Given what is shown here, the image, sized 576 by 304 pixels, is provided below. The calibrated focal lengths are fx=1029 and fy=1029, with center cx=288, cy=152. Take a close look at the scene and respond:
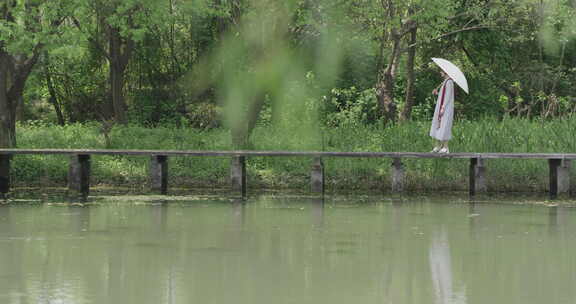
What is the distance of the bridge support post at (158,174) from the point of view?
65.8 ft

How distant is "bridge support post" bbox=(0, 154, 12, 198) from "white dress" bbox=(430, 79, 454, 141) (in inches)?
327

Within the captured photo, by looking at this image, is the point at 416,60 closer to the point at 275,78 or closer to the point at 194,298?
the point at 275,78

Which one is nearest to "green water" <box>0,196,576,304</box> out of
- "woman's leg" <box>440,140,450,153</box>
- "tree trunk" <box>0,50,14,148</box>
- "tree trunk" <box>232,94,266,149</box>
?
"woman's leg" <box>440,140,450,153</box>

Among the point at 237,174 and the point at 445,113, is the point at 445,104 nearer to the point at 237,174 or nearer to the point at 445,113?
the point at 445,113

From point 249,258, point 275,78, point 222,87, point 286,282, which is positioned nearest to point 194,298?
point 286,282

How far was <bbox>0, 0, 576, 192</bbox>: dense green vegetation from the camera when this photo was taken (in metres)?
21.2

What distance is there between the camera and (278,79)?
23875mm

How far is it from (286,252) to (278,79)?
11.7 metres

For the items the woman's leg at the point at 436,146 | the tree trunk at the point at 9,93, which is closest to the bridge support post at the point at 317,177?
the woman's leg at the point at 436,146

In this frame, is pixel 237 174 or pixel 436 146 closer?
pixel 436 146

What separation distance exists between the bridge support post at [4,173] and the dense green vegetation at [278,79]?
0.68 meters

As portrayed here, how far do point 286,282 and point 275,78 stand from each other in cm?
1360

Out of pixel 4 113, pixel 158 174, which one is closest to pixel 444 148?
pixel 158 174

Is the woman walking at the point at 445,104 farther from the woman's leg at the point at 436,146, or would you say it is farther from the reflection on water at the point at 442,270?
the reflection on water at the point at 442,270
